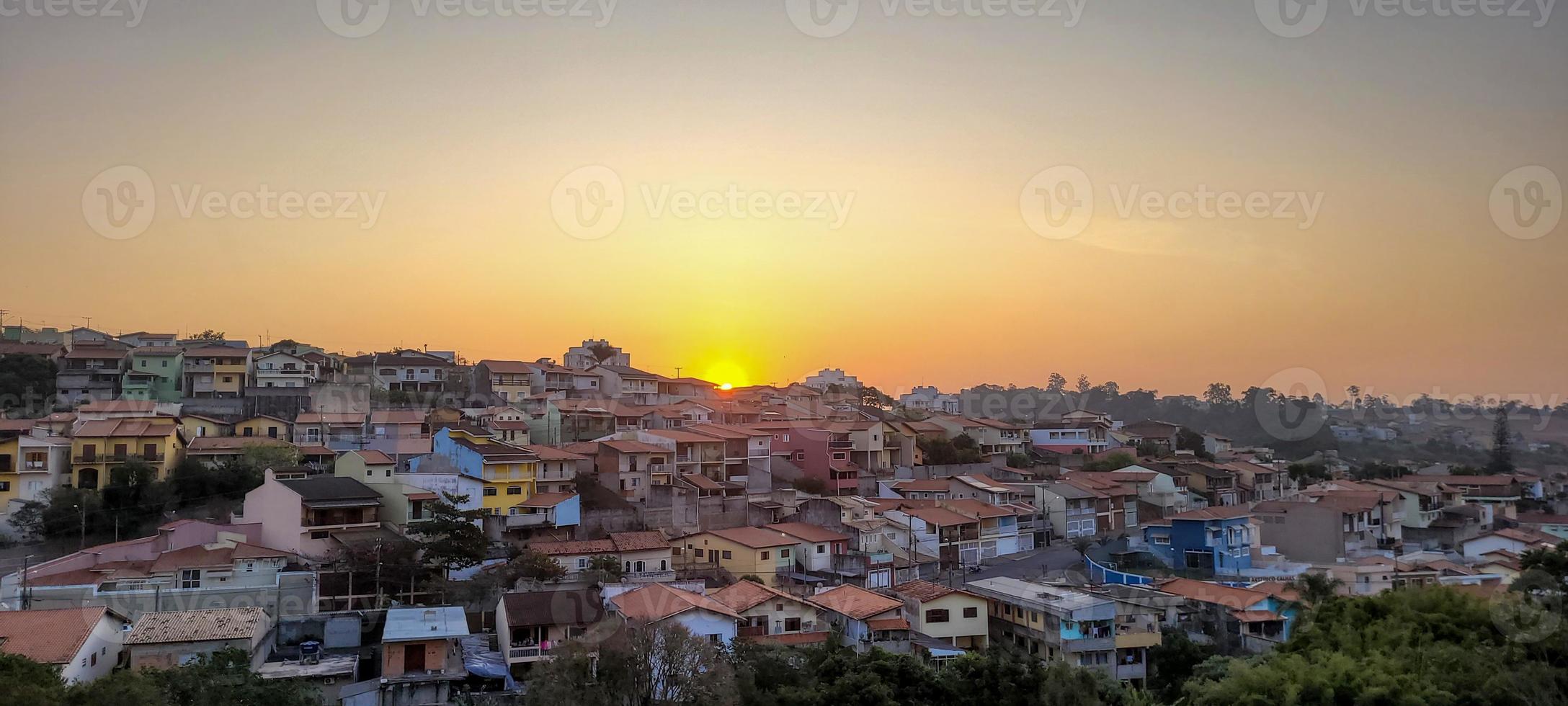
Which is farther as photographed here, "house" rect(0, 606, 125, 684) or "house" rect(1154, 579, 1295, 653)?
"house" rect(1154, 579, 1295, 653)

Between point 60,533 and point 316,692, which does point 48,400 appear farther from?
point 316,692

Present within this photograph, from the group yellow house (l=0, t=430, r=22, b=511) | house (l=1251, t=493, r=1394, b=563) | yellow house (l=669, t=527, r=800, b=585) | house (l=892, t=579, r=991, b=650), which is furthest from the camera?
house (l=1251, t=493, r=1394, b=563)

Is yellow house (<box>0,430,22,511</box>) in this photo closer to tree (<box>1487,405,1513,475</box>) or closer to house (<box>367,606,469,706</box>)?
house (<box>367,606,469,706</box>)

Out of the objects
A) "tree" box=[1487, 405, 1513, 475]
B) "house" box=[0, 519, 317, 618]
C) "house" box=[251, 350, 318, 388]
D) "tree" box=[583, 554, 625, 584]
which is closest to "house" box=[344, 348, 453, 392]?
"house" box=[251, 350, 318, 388]

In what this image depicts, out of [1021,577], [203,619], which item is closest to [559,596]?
[203,619]

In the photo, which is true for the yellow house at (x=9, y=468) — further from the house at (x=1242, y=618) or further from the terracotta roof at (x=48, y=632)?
the house at (x=1242, y=618)

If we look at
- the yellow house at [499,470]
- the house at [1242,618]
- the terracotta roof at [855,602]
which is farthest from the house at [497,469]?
the house at [1242,618]
